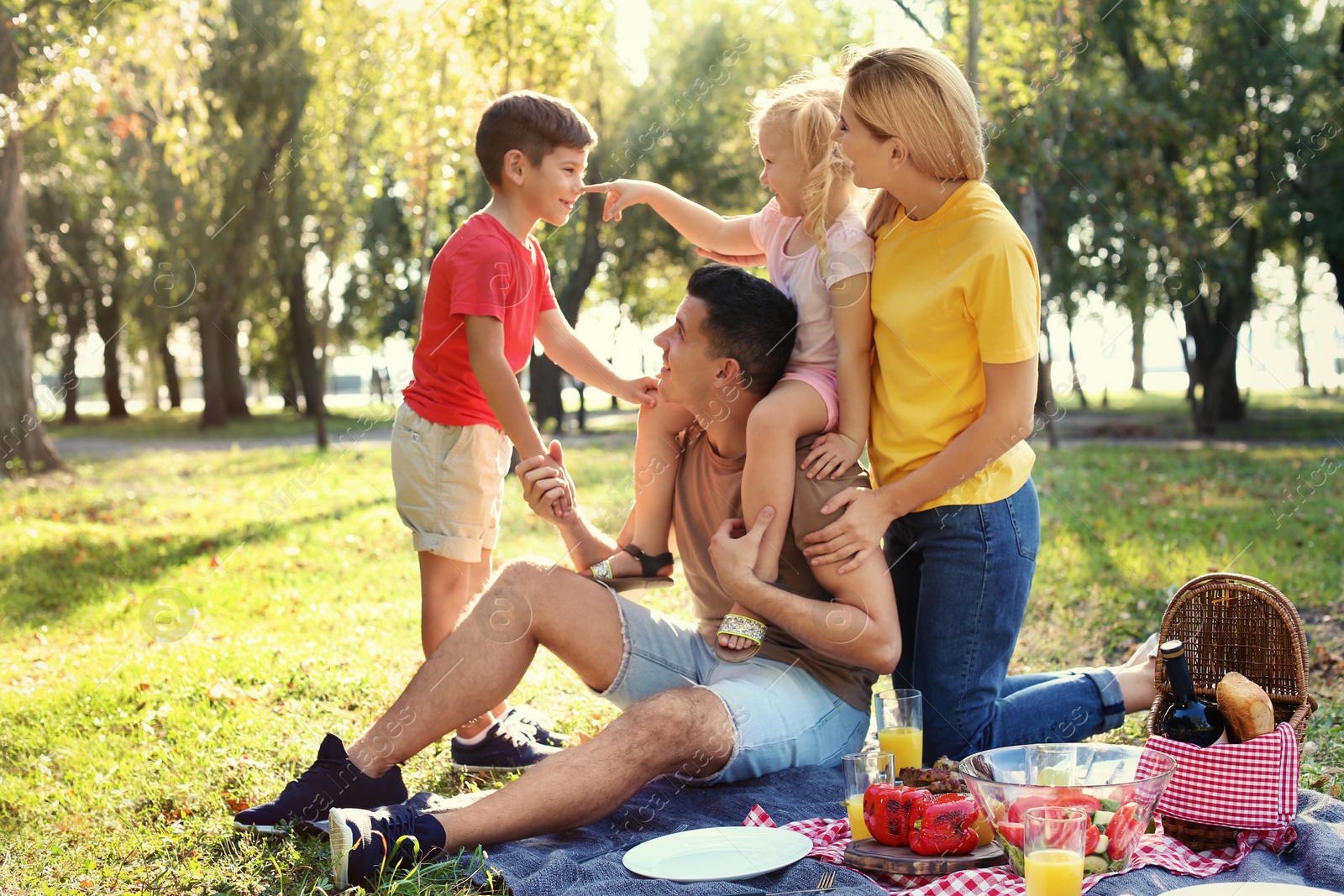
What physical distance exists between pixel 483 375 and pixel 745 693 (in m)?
1.42

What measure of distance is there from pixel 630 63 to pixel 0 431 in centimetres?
1250

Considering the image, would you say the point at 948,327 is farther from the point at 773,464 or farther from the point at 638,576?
the point at 638,576

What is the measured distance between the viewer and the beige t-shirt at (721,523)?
10.7 feet

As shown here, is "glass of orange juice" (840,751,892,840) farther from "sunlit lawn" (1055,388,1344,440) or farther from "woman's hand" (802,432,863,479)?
"sunlit lawn" (1055,388,1344,440)

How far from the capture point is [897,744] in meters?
3.15

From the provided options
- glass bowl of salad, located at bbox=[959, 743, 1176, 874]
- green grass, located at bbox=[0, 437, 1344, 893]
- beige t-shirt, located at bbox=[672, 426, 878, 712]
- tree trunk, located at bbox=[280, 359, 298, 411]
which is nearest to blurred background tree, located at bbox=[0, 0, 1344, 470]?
green grass, located at bbox=[0, 437, 1344, 893]

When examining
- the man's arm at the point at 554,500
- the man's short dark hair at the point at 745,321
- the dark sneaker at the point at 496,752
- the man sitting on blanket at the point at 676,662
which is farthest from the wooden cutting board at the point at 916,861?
the dark sneaker at the point at 496,752

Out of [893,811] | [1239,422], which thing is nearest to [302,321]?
[1239,422]

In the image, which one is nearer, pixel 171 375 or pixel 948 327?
pixel 948 327

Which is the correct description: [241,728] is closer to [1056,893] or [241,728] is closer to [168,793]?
[168,793]

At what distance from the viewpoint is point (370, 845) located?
271 cm

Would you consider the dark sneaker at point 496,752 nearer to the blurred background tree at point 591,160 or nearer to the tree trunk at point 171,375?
the blurred background tree at point 591,160

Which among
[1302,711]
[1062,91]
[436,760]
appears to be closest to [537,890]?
[436,760]

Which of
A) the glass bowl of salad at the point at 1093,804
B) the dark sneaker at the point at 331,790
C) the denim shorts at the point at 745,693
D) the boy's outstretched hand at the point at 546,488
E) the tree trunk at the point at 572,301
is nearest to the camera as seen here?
the glass bowl of salad at the point at 1093,804
